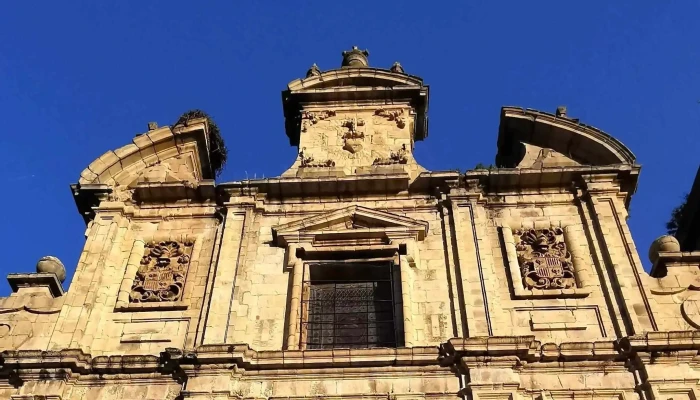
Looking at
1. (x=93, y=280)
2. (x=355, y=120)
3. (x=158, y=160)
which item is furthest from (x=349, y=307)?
(x=158, y=160)

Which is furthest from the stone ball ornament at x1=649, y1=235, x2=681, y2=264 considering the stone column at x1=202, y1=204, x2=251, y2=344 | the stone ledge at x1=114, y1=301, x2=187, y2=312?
the stone ledge at x1=114, y1=301, x2=187, y2=312

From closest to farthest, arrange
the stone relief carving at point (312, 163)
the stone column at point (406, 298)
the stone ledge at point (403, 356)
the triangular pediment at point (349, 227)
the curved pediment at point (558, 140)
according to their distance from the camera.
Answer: the stone ledge at point (403, 356) → the stone column at point (406, 298) → the triangular pediment at point (349, 227) → the curved pediment at point (558, 140) → the stone relief carving at point (312, 163)

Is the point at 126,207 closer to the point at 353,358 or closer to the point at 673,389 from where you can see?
the point at 353,358

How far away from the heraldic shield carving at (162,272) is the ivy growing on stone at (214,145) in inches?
128

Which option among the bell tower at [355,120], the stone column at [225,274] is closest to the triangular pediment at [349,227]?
the stone column at [225,274]

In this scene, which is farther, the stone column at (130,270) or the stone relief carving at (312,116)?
the stone relief carving at (312,116)

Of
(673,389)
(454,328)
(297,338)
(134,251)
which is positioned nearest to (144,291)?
(134,251)

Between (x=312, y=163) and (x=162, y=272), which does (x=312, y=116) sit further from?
(x=162, y=272)

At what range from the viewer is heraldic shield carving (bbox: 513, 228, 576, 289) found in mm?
11828

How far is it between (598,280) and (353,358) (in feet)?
12.6

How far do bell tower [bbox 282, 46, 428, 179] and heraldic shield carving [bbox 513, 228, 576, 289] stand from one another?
95.1 inches

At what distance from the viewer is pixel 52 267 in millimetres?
12516

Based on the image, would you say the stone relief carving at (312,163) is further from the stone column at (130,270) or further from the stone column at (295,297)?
the stone column at (130,270)

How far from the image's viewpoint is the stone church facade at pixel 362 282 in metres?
10.4
